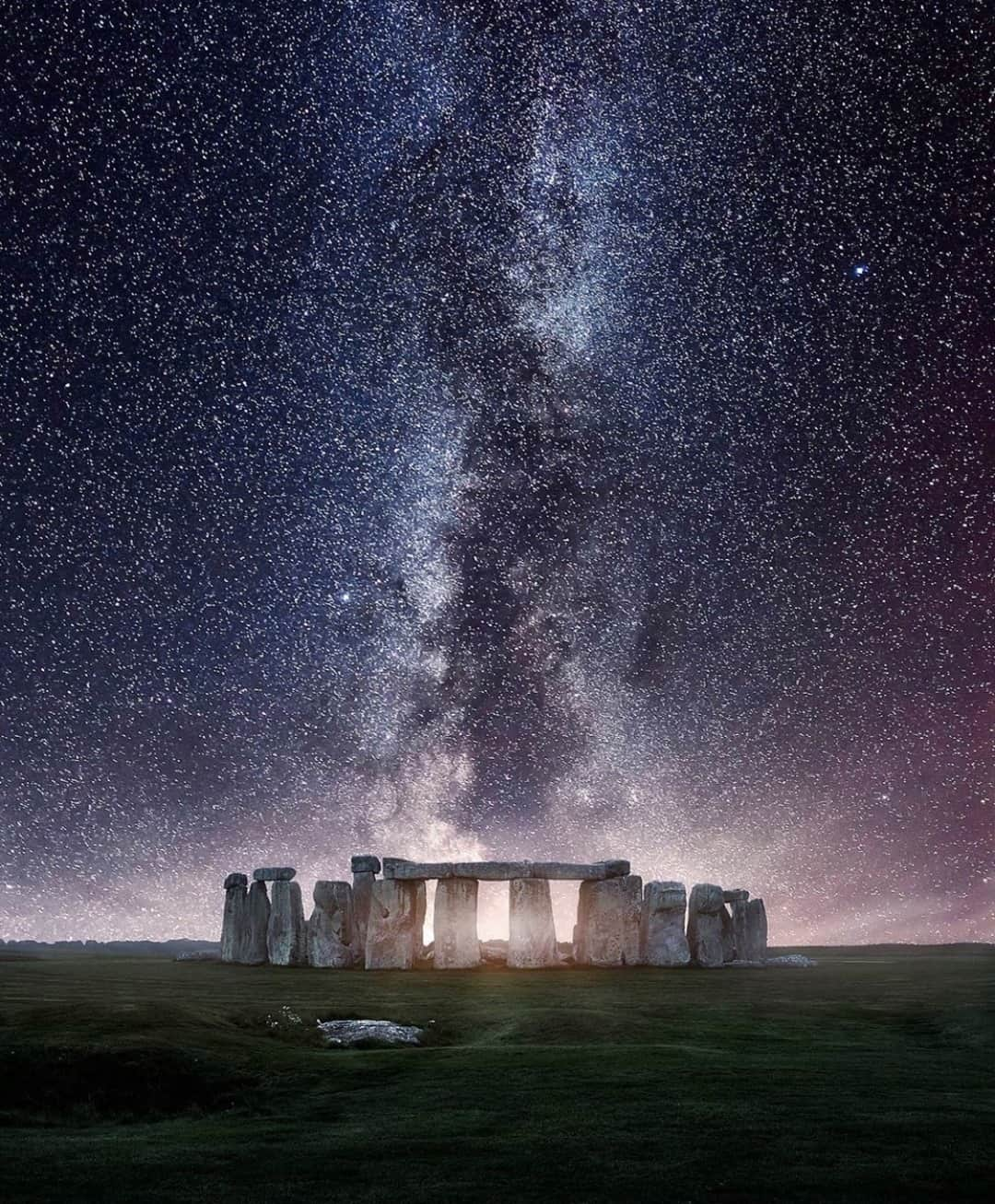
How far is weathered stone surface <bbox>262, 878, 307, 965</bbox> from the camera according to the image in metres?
29.6

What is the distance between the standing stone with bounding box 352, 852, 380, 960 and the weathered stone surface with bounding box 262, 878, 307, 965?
150 centimetres

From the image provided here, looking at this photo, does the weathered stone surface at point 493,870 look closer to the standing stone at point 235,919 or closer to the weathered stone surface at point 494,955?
the weathered stone surface at point 494,955

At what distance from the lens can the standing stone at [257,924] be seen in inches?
1190

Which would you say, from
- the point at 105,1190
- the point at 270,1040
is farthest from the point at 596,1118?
the point at 270,1040

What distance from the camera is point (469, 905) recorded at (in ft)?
93.2

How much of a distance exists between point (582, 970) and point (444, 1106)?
16.8 meters

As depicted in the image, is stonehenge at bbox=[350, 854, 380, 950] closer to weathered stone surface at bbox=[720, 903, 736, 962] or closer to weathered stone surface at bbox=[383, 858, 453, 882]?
weathered stone surface at bbox=[383, 858, 453, 882]

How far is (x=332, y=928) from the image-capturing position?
29.0m

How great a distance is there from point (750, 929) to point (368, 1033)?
18.9m

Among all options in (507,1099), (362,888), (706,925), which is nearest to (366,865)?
(362,888)

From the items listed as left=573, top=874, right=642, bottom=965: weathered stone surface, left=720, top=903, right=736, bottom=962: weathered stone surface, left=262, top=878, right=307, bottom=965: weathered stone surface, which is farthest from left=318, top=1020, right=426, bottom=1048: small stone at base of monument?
left=720, top=903, right=736, bottom=962: weathered stone surface

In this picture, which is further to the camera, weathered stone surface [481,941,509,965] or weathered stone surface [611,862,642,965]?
weathered stone surface [481,941,509,965]

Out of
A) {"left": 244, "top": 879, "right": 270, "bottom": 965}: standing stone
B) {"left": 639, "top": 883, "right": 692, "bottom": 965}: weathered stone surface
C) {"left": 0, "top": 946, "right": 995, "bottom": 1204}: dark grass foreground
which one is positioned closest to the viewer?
{"left": 0, "top": 946, "right": 995, "bottom": 1204}: dark grass foreground

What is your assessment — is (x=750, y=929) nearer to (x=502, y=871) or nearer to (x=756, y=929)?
(x=756, y=929)
